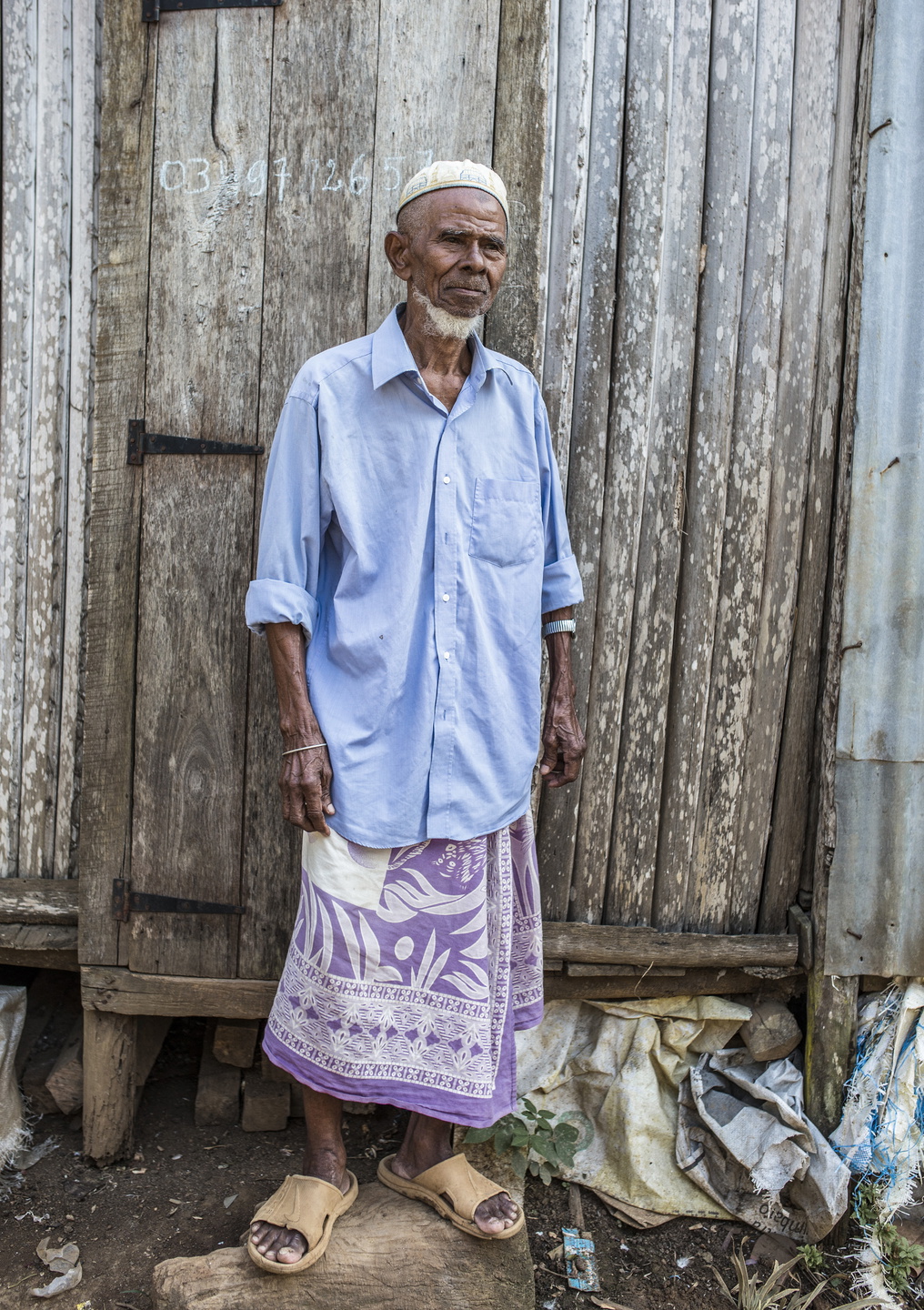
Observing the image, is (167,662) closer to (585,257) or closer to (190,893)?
(190,893)

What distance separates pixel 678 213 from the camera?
253 centimetres

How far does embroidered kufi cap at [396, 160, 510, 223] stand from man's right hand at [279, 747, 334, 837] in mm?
1217

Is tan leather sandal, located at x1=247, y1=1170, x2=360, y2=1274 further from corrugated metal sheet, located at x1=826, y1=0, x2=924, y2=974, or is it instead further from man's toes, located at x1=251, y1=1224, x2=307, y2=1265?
corrugated metal sheet, located at x1=826, y1=0, x2=924, y2=974

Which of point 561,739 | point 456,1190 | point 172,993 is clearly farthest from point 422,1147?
point 561,739

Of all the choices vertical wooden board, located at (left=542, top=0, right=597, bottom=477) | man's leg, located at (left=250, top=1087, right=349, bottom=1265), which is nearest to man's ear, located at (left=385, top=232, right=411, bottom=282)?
vertical wooden board, located at (left=542, top=0, right=597, bottom=477)

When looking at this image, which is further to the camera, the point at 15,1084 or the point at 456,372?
the point at 15,1084

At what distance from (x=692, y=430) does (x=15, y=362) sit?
1862 mm

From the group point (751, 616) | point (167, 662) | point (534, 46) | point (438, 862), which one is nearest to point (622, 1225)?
point (438, 862)

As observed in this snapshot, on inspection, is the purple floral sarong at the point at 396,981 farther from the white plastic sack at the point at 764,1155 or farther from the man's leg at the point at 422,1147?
the white plastic sack at the point at 764,1155

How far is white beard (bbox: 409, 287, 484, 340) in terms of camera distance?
6.61 ft

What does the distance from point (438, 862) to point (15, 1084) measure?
157 cm

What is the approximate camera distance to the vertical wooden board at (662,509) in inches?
98.3

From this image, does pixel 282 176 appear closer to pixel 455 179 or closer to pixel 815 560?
pixel 455 179

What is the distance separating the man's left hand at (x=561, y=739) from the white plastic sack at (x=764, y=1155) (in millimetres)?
1012
